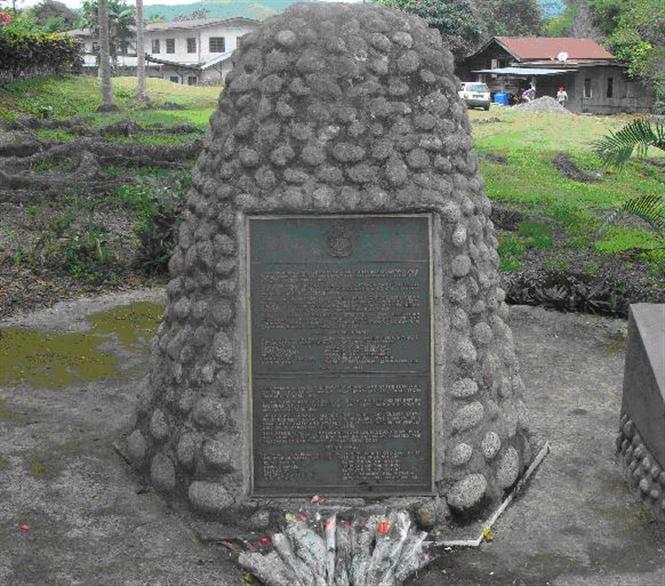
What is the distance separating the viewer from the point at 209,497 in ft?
17.6

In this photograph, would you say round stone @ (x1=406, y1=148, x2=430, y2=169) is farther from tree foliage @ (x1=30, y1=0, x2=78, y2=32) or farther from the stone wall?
tree foliage @ (x1=30, y1=0, x2=78, y2=32)

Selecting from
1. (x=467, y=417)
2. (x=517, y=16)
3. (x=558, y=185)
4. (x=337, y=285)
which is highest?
(x=517, y=16)

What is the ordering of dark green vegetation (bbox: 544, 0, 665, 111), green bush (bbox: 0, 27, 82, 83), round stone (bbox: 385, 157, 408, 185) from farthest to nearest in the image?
dark green vegetation (bbox: 544, 0, 665, 111), green bush (bbox: 0, 27, 82, 83), round stone (bbox: 385, 157, 408, 185)

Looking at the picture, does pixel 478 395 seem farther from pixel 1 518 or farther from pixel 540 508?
pixel 1 518

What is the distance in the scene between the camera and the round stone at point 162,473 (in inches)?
221

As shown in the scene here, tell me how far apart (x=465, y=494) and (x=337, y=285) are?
4.59 feet

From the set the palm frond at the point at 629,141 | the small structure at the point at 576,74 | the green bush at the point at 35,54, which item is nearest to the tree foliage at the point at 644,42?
the small structure at the point at 576,74

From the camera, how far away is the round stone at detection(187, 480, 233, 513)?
534cm

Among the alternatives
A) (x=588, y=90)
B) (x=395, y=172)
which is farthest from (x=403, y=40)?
(x=588, y=90)

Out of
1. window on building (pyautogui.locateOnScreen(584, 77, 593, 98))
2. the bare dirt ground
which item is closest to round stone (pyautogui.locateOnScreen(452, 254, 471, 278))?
the bare dirt ground

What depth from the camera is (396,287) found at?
5.32 m

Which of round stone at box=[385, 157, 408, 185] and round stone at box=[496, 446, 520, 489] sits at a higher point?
round stone at box=[385, 157, 408, 185]

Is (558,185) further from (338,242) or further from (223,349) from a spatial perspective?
(223,349)

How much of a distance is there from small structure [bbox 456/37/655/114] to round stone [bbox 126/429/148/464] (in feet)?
141
